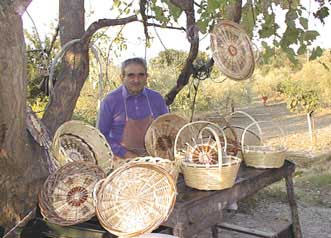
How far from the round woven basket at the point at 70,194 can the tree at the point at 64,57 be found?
0.09 metres

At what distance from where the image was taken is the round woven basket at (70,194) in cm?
161

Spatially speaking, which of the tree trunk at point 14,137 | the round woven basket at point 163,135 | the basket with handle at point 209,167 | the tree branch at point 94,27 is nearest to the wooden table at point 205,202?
the basket with handle at point 209,167

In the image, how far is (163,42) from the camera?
127 inches

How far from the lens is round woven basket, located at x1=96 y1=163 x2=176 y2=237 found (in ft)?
4.90

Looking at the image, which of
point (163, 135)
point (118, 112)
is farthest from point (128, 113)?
point (163, 135)

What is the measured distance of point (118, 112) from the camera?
2865 mm

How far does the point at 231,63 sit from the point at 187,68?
0.47 meters

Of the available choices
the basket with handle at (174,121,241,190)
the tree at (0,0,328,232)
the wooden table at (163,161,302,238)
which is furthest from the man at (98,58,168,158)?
the basket with handle at (174,121,241,190)

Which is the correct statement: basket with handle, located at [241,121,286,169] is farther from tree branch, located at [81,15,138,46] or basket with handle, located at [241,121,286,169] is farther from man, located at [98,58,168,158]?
tree branch, located at [81,15,138,46]

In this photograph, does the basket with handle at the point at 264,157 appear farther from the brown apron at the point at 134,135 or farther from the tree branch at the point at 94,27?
the tree branch at the point at 94,27

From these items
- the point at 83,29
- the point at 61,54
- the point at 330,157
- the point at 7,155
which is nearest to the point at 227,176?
the point at 7,155

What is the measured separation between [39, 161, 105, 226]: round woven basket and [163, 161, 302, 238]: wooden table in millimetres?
305

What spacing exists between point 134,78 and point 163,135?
61cm

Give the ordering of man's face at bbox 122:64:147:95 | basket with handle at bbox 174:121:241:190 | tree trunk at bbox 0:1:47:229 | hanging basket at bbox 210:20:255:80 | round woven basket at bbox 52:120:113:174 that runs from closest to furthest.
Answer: tree trunk at bbox 0:1:47:229
basket with handle at bbox 174:121:241:190
round woven basket at bbox 52:120:113:174
hanging basket at bbox 210:20:255:80
man's face at bbox 122:64:147:95
